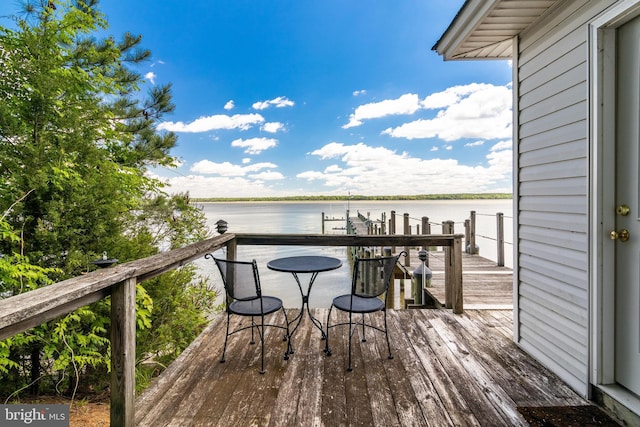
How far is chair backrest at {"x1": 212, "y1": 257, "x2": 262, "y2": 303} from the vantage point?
2.48 metres

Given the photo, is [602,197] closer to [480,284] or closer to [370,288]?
[370,288]

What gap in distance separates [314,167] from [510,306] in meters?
26.9

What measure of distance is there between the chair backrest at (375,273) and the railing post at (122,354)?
4.82ft

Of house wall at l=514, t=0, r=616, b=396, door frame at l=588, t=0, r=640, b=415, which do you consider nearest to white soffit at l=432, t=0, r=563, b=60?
house wall at l=514, t=0, r=616, b=396

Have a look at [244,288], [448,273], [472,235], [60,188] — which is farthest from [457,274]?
[472,235]

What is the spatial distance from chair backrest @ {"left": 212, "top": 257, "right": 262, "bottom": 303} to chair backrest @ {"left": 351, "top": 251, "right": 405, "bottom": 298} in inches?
30.6

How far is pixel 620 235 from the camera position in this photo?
1.91 meters

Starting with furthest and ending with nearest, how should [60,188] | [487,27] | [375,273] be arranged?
[60,188], [487,27], [375,273]

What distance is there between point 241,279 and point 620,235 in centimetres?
254

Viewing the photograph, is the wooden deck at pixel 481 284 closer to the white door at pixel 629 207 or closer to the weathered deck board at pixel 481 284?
the weathered deck board at pixel 481 284

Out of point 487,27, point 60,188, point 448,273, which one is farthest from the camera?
point 448,273

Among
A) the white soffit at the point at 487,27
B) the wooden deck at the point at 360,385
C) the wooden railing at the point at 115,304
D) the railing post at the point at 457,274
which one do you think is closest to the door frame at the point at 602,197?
the wooden deck at the point at 360,385

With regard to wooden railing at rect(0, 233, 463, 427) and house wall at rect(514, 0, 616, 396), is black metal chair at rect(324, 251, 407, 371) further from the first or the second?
wooden railing at rect(0, 233, 463, 427)

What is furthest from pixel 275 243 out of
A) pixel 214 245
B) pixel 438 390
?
pixel 438 390
